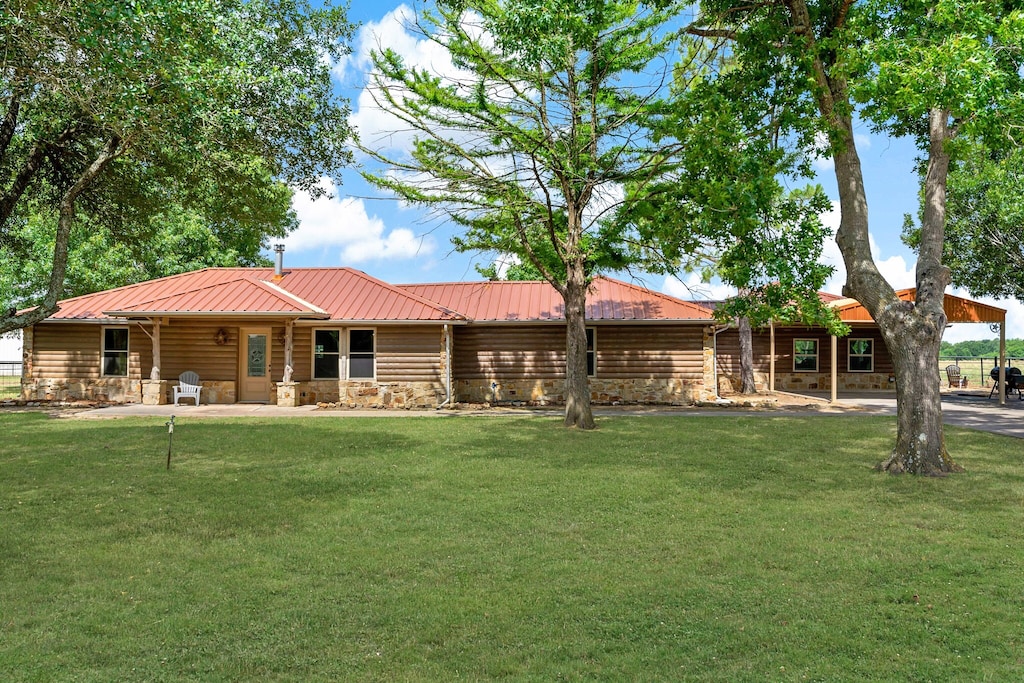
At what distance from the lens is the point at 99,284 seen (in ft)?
95.2

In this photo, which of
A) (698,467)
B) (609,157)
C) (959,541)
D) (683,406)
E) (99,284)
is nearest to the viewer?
(959,541)

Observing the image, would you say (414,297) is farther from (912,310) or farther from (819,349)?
(819,349)

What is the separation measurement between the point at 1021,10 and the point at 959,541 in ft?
22.5

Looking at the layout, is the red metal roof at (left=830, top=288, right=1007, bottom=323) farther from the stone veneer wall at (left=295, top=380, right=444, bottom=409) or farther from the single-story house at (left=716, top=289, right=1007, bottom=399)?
the stone veneer wall at (left=295, top=380, right=444, bottom=409)

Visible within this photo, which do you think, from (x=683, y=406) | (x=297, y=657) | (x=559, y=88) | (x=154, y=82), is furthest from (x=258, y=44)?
(x=683, y=406)

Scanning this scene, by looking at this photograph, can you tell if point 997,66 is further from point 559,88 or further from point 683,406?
point 683,406

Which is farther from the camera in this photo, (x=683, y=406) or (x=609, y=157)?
(x=683, y=406)

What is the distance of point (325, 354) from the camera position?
70.3 feet

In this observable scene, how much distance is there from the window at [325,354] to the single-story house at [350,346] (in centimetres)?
3

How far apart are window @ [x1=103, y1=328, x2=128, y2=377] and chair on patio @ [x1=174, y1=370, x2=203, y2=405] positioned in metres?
2.59

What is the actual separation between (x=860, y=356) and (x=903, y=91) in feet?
70.2

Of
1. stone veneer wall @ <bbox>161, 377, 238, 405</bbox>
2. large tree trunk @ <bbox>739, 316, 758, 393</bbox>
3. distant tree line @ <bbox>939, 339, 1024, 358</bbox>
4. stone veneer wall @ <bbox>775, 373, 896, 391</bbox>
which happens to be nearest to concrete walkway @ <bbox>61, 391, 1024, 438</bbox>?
stone veneer wall @ <bbox>161, 377, 238, 405</bbox>

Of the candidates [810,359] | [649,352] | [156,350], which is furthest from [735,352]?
[156,350]

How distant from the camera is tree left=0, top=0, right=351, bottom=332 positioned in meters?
8.41
